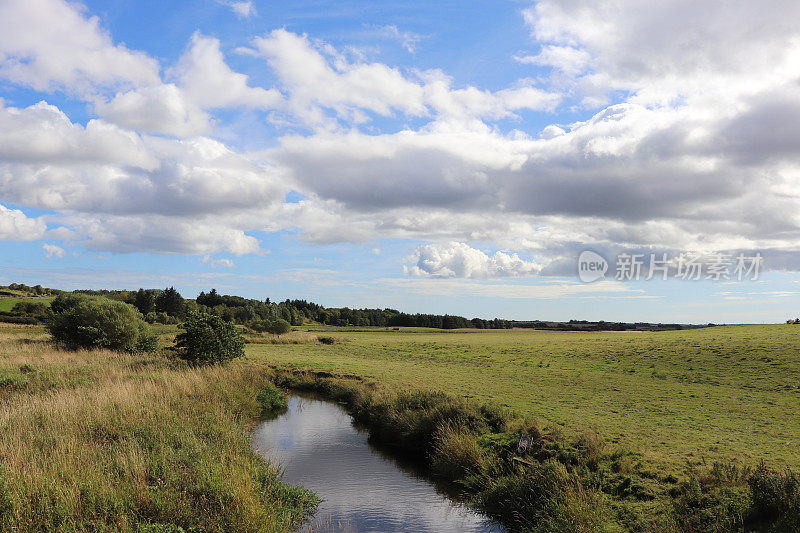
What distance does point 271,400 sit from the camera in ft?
106

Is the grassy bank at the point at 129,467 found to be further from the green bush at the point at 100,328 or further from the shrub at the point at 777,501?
the green bush at the point at 100,328

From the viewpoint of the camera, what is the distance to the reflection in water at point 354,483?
15.0 meters

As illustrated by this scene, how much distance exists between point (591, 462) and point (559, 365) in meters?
37.1

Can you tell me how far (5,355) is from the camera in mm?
36469

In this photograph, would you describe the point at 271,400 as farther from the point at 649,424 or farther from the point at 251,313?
the point at 251,313

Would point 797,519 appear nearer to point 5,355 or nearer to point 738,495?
point 738,495

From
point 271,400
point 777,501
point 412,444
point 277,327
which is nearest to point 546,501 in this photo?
point 777,501

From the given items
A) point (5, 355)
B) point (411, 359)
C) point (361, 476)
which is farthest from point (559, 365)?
point (5, 355)

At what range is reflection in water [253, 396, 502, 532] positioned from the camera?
1500 cm

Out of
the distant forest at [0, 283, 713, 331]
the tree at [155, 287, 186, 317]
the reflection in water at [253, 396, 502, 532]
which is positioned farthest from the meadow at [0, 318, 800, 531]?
the tree at [155, 287, 186, 317]

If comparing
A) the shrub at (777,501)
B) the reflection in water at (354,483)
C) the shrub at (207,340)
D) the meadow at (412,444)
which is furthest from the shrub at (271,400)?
the shrub at (777,501)

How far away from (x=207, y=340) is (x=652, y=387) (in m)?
33.7

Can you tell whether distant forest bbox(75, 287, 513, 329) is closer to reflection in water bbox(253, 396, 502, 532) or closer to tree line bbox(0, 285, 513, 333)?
tree line bbox(0, 285, 513, 333)

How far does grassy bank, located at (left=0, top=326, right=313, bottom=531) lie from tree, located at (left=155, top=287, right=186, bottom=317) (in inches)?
5728
